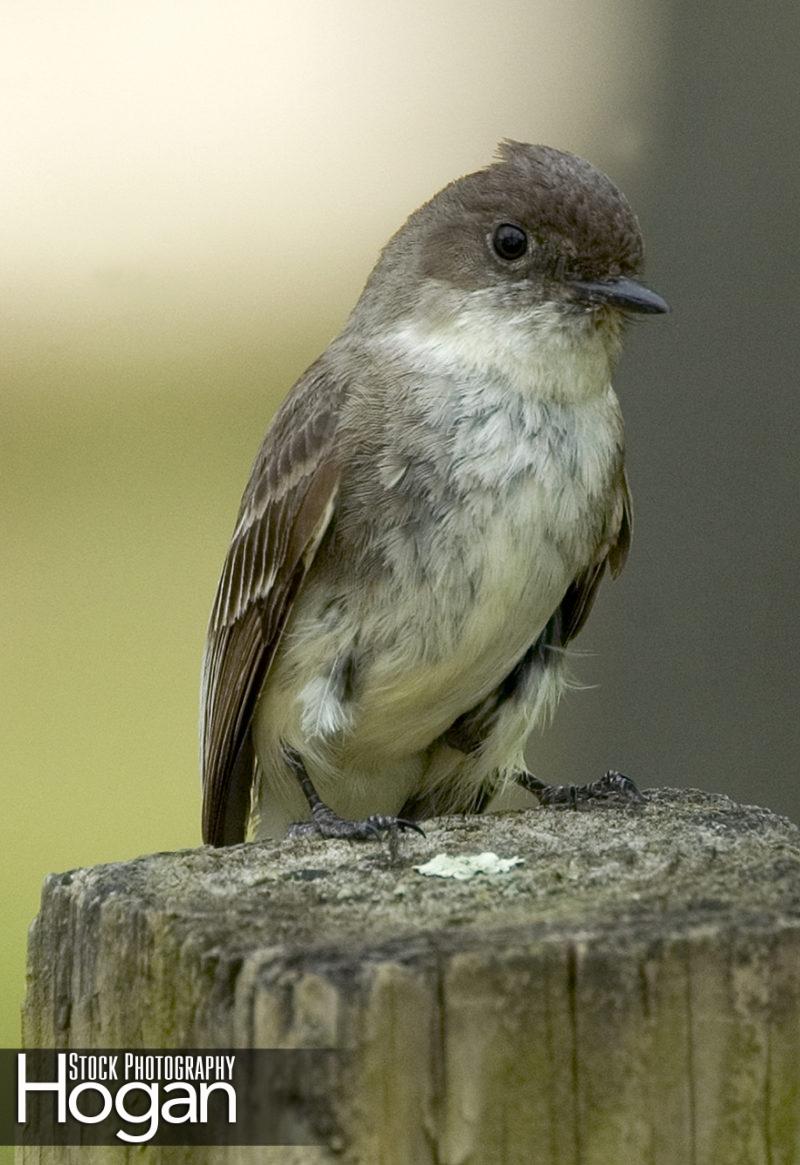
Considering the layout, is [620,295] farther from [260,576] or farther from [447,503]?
[260,576]

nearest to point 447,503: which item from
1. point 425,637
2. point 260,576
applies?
point 425,637

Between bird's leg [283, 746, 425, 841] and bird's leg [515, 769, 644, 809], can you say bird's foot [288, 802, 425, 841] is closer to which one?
bird's leg [283, 746, 425, 841]

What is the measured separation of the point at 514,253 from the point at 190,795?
4107mm

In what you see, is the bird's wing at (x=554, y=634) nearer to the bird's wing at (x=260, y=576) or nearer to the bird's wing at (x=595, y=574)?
the bird's wing at (x=595, y=574)

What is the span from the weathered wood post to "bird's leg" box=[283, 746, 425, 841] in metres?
0.64

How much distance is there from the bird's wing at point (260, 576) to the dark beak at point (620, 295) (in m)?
0.57

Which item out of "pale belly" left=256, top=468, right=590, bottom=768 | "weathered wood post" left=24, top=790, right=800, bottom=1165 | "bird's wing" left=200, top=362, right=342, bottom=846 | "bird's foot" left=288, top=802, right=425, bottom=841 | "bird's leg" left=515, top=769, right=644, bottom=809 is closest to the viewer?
"weathered wood post" left=24, top=790, right=800, bottom=1165

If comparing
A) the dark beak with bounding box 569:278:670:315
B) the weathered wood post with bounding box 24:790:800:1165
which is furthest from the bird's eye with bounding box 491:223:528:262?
the weathered wood post with bounding box 24:790:800:1165

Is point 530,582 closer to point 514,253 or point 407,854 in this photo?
point 514,253

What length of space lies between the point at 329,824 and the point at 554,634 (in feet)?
3.46

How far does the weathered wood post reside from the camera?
197 centimetres

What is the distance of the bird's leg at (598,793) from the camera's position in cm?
337

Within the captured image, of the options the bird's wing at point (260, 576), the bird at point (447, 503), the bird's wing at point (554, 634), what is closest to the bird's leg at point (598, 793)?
the bird at point (447, 503)

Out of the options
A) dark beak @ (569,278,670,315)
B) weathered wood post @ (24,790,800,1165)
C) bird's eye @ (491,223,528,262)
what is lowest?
weathered wood post @ (24,790,800,1165)
